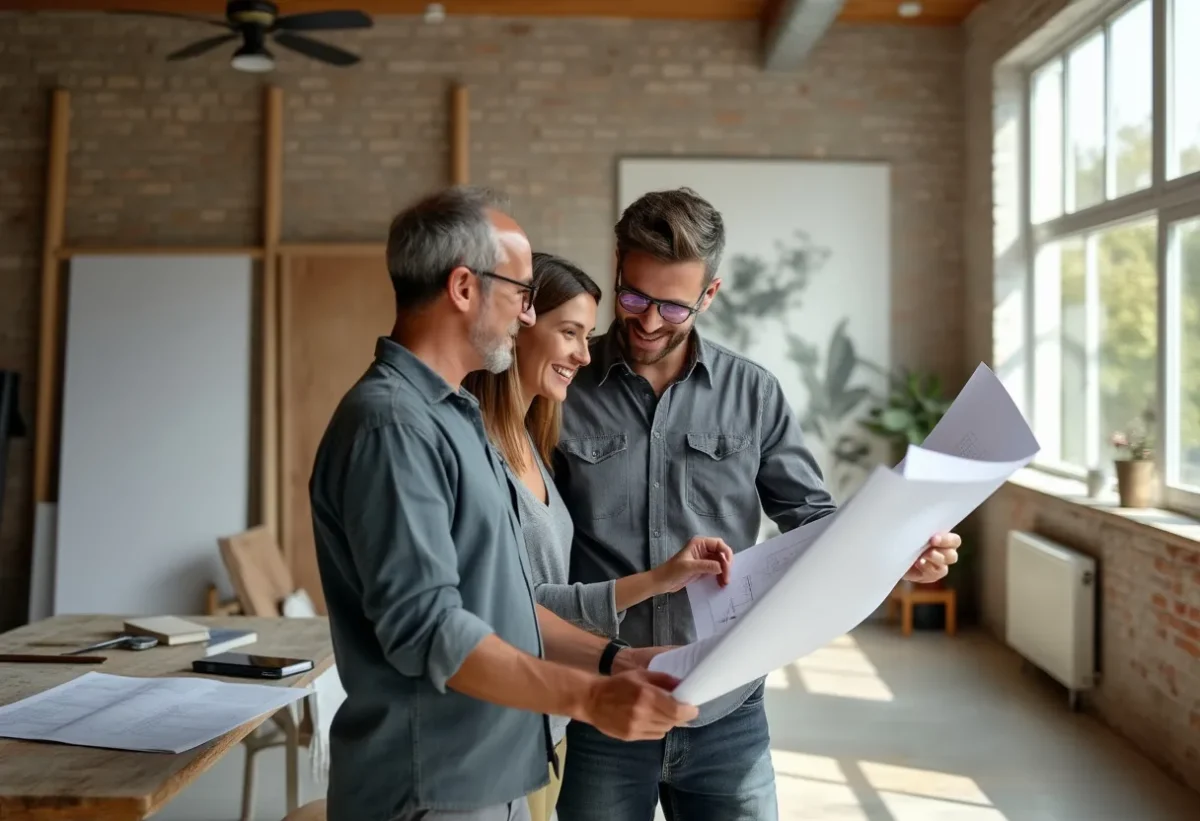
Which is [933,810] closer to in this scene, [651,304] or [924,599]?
[651,304]

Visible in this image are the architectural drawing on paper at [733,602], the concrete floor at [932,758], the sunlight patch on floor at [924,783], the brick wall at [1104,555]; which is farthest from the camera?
the brick wall at [1104,555]

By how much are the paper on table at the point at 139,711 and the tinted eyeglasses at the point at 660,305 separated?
0.97m

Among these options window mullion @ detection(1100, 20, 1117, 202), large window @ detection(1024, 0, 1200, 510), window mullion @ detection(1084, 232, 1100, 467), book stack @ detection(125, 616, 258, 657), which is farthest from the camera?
window mullion @ detection(1084, 232, 1100, 467)

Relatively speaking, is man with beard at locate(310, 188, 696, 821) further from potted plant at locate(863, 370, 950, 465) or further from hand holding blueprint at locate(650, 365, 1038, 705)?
potted plant at locate(863, 370, 950, 465)

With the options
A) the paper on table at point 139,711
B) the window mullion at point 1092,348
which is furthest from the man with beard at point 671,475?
the window mullion at point 1092,348

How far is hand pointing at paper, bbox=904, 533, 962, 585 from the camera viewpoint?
1736mm

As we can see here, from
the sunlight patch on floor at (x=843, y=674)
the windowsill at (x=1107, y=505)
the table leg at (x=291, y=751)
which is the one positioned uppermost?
the windowsill at (x=1107, y=505)

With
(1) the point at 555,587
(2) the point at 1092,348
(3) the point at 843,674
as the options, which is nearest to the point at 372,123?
(3) the point at 843,674

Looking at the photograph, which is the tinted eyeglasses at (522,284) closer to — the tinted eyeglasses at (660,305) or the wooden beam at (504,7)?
the tinted eyeglasses at (660,305)

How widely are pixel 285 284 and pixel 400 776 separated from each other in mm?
5867

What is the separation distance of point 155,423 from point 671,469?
18.2 feet

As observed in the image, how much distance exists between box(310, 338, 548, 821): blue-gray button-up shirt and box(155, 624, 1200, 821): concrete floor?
272 cm

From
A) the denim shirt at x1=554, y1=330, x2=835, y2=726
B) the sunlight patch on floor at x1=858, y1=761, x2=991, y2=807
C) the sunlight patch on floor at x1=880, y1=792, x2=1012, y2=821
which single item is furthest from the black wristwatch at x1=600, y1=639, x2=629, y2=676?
the sunlight patch on floor at x1=858, y1=761, x2=991, y2=807

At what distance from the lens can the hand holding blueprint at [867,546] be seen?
4.44ft
